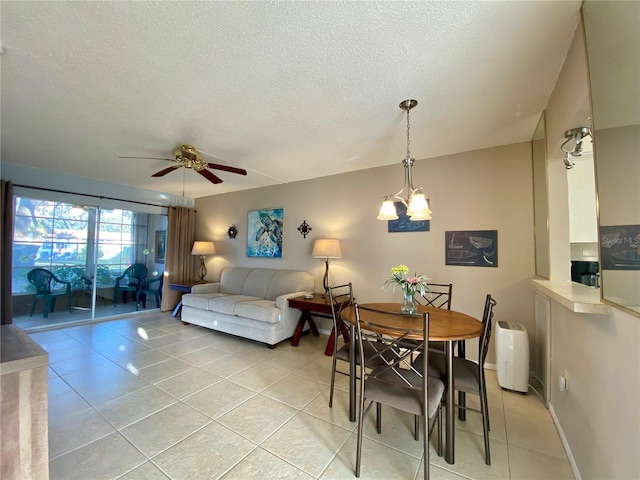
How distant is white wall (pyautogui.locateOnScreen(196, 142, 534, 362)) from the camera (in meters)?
2.77

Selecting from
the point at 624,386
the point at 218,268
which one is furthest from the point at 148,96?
the point at 218,268

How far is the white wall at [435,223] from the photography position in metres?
2.77

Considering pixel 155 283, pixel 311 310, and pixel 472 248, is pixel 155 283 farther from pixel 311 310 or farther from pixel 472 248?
pixel 472 248

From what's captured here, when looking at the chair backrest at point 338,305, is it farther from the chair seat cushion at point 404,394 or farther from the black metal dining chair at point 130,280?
the black metal dining chair at point 130,280

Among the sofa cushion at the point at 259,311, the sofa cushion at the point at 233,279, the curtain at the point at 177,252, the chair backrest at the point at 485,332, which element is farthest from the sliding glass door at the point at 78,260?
the chair backrest at the point at 485,332

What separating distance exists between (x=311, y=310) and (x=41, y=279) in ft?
14.7

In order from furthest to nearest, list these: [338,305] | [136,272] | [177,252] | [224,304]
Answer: [177,252] < [136,272] < [224,304] < [338,305]

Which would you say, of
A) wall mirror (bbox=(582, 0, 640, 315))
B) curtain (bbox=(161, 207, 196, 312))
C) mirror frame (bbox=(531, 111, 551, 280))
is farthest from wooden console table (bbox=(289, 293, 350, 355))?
curtain (bbox=(161, 207, 196, 312))

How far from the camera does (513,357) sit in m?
2.35

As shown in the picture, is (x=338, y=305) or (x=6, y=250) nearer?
(x=338, y=305)

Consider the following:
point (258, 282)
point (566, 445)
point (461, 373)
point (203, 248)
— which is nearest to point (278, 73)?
point (461, 373)

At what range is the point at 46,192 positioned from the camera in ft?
13.3

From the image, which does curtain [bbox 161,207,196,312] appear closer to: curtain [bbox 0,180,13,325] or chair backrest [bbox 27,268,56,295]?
chair backrest [bbox 27,268,56,295]

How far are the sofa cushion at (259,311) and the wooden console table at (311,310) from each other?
0.27 metres
